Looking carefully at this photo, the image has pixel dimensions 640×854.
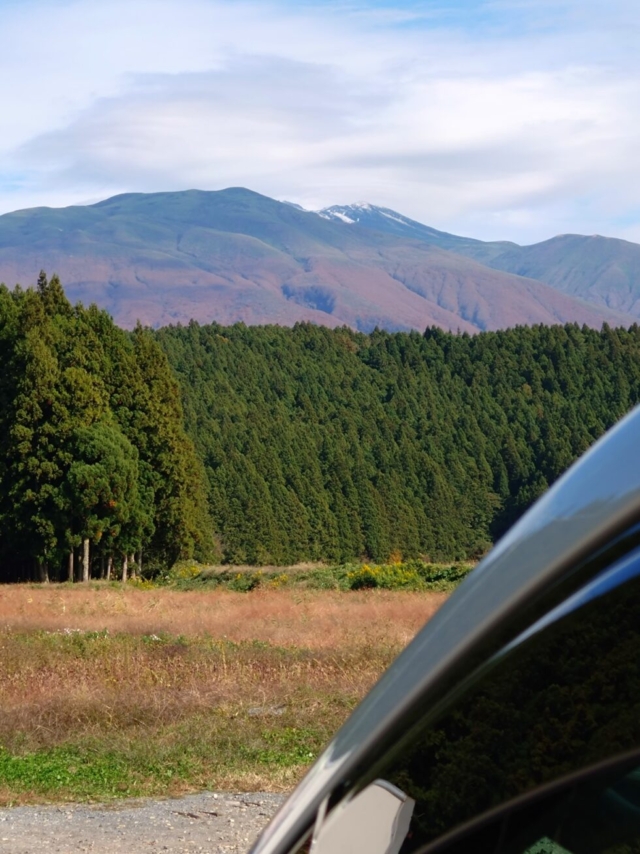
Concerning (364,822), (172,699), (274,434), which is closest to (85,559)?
(172,699)

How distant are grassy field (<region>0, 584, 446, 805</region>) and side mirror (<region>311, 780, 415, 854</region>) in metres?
6.80

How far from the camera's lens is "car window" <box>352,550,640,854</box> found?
1064mm

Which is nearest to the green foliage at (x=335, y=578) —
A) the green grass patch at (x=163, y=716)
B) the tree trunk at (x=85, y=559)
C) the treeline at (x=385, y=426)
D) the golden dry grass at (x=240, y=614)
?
the golden dry grass at (x=240, y=614)

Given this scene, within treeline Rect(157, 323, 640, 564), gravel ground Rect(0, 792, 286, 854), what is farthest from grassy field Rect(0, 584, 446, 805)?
treeline Rect(157, 323, 640, 564)

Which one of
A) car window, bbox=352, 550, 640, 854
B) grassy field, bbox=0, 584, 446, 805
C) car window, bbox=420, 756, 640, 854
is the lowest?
grassy field, bbox=0, 584, 446, 805

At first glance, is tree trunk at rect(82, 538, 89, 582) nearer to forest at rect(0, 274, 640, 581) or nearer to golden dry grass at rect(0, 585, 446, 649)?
forest at rect(0, 274, 640, 581)

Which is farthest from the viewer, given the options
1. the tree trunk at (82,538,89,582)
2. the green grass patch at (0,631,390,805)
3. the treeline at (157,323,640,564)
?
the treeline at (157,323,640,564)

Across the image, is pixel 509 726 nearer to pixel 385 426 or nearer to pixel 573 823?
pixel 573 823

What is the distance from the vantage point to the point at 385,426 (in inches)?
3484

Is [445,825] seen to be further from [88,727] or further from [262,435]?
[262,435]

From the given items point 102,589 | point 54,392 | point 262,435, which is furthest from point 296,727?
point 262,435

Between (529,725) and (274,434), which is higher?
(529,725)

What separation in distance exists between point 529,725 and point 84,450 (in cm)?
3649

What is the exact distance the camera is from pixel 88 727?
9.28m
